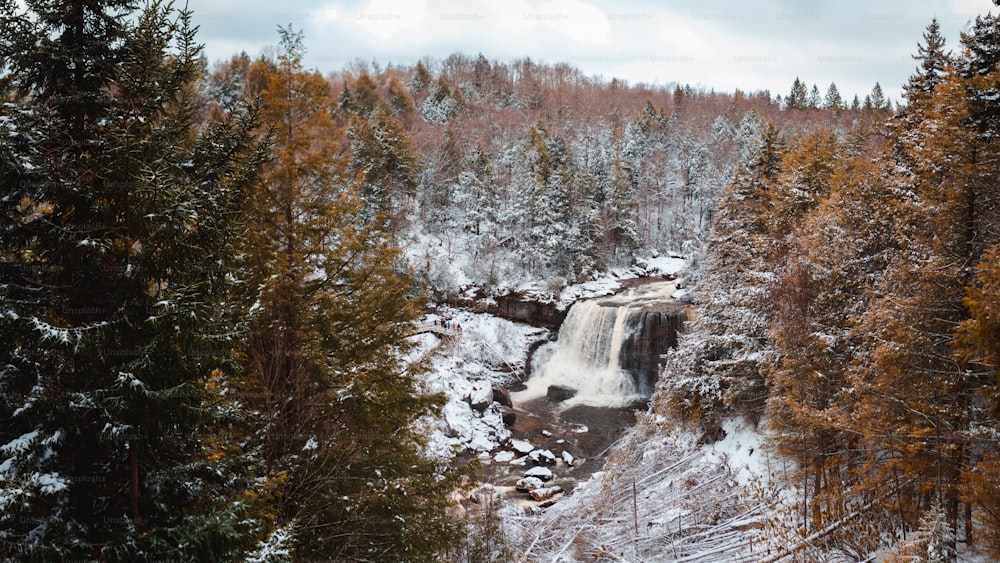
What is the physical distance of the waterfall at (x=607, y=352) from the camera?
1232 inches

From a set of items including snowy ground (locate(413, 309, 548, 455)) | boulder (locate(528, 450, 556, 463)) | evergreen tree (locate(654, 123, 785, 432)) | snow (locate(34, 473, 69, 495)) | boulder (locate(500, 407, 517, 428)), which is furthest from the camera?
boulder (locate(500, 407, 517, 428))

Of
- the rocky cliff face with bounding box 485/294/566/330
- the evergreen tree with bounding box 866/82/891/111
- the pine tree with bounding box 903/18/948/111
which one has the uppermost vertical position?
the evergreen tree with bounding box 866/82/891/111

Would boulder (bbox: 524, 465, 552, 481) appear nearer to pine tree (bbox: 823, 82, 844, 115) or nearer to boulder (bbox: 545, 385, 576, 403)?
boulder (bbox: 545, 385, 576, 403)

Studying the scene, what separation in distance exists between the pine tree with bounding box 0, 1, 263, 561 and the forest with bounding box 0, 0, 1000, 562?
26mm

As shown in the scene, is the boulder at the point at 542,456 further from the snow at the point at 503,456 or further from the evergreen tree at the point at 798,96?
the evergreen tree at the point at 798,96

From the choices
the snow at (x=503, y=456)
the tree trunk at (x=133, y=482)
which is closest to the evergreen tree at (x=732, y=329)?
the snow at (x=503, y=456)

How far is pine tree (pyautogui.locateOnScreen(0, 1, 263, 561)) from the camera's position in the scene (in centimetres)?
479

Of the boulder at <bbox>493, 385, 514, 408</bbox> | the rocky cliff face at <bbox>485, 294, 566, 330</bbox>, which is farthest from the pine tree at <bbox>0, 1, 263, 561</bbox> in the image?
the rocky cliff face at <bbox>485, 294, 566, 330</bbox>

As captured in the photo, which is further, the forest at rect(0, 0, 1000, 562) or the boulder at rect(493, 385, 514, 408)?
the boulder at rect(493, 385, 514, 408)

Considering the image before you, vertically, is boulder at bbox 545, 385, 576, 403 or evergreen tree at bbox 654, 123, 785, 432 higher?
evergreen tree at bbox 654, 123, 785, 432

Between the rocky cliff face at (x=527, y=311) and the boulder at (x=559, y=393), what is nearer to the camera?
the boulder at (x=559, y=393)

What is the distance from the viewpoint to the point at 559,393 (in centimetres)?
3166

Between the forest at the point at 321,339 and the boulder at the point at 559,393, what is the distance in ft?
38.6

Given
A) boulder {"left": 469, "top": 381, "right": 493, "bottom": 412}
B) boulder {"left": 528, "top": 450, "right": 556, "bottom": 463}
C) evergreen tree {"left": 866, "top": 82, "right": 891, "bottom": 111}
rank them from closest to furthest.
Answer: boulder {"left": 528, "top": 450, "right": 556, "bottom": 463}, boulder {"left": 469, "top": 381, "right": 493, "bottom": 412}, evergreen tree {"left": 866, "top": 82, "right": 891, "bottom": 111}
